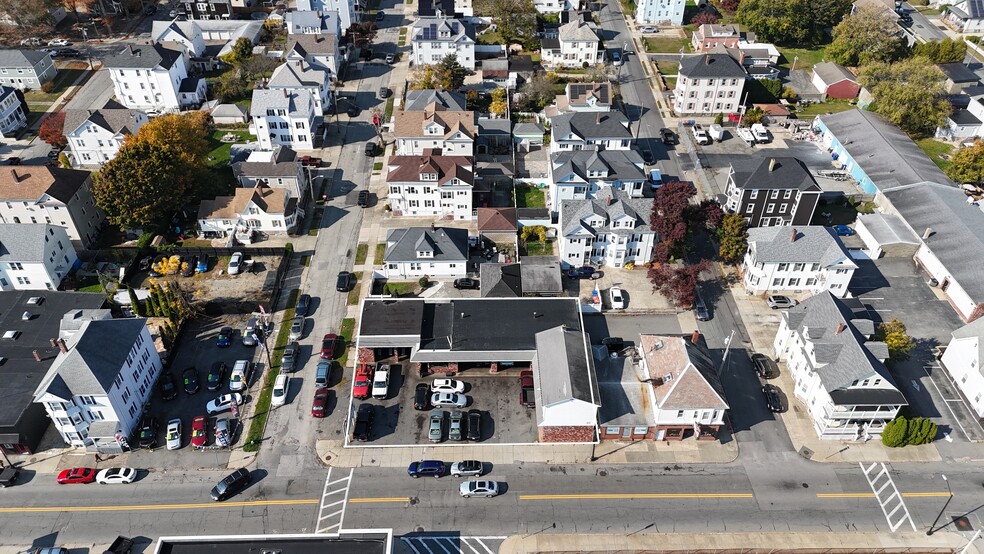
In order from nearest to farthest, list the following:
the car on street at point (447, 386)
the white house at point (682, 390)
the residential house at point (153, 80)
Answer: the white house at point (682, 390) → the car on street at point (447, 386) → the residential house at point (153, 80)

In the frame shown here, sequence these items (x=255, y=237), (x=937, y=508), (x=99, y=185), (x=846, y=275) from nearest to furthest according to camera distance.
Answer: (x=937, y=508) < (x=846, y=275) < (x=99, y=185) < (x=255, y=237)

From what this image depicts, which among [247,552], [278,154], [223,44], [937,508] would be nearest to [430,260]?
[278,154]

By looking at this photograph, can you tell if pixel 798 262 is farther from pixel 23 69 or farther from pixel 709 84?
pixel 23 69

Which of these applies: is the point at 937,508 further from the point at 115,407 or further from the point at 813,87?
the point at 813,87

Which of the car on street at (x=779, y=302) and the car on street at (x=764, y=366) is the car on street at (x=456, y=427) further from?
the car on street at (x=779, y=302)

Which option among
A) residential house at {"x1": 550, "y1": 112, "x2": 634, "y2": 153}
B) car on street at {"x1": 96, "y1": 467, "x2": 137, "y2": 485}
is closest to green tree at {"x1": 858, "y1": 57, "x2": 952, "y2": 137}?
residential house at {"x1": 550, "y1": 112, "x2": 634, "y2": 153}

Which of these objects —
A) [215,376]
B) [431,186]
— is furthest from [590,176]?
[215,376]

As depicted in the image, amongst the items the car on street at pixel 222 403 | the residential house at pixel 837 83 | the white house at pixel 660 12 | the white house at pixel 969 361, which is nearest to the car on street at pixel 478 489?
the car on street at pixel 222 403
